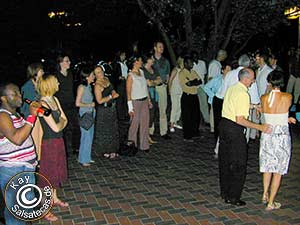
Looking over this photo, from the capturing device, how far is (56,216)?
5.09 m

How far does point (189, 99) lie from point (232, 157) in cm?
320

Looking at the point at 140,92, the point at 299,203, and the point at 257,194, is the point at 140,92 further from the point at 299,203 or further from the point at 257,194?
the point at 299,203

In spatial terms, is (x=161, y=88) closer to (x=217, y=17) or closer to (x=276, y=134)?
(x=217, y=17)

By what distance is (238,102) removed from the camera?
5000 millimetres

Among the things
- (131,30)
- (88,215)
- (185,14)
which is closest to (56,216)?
(88,215)

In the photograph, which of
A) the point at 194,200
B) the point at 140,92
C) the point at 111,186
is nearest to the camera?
the point at 194,200

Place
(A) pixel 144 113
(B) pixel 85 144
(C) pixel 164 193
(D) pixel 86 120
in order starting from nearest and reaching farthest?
(C) pixel 164 193, (D) pixel 86 120, (B) pixel 85 144, (A) pixel 144 113

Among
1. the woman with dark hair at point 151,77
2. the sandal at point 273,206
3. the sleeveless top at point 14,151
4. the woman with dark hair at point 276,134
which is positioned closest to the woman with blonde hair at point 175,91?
the woman with dark hair at point 151,77

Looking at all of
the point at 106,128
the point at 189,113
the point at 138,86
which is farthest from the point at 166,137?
the point at 106,128

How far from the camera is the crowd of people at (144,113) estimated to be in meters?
4.17

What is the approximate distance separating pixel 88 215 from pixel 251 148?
396 centimetres

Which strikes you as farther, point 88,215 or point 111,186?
point 111,186

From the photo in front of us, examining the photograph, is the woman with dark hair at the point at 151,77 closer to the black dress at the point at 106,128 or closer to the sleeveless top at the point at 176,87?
the sleeveless top at the point at 176,87

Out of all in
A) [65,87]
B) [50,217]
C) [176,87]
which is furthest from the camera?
[176,87]
